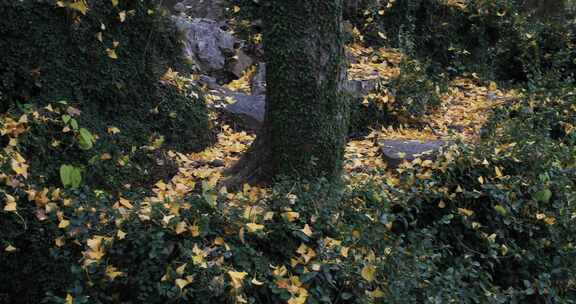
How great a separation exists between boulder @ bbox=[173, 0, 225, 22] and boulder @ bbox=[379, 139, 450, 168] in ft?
13.3

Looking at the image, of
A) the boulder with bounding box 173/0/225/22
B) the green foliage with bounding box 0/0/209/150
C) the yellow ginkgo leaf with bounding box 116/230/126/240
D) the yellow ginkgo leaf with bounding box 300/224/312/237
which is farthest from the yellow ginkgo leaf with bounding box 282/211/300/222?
the boulder with bounding box 173/0/225/22

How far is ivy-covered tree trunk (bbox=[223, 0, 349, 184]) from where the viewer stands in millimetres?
4176

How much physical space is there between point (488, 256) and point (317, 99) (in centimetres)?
153

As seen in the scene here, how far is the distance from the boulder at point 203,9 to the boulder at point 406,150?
4064 mm

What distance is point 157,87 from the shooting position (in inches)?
210

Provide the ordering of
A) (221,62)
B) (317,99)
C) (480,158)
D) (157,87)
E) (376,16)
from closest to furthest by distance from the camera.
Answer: (317,99) < (480,158) < (157,87) < (221,62) < (376,16)

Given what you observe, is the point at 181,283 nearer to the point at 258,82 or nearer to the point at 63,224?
the point at 63,224

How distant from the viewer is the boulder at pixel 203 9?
9.02m

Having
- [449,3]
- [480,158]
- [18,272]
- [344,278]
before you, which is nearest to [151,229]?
[18,272]

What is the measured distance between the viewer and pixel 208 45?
25.3 feet

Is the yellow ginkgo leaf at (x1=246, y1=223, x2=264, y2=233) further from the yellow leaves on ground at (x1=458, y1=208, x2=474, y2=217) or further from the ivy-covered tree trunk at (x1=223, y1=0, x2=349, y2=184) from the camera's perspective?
the yellow leaves on ground at (x1=458, y1=208, x2=474, y2=217)

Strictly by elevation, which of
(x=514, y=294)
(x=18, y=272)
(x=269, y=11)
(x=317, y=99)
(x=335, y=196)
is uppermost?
(x=269, y=11)

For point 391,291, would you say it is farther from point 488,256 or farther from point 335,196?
point 488,256

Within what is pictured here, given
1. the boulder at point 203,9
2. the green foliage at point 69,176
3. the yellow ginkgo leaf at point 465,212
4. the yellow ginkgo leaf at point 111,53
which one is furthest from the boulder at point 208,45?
the yellow ginkgo leaf at point 465,212
